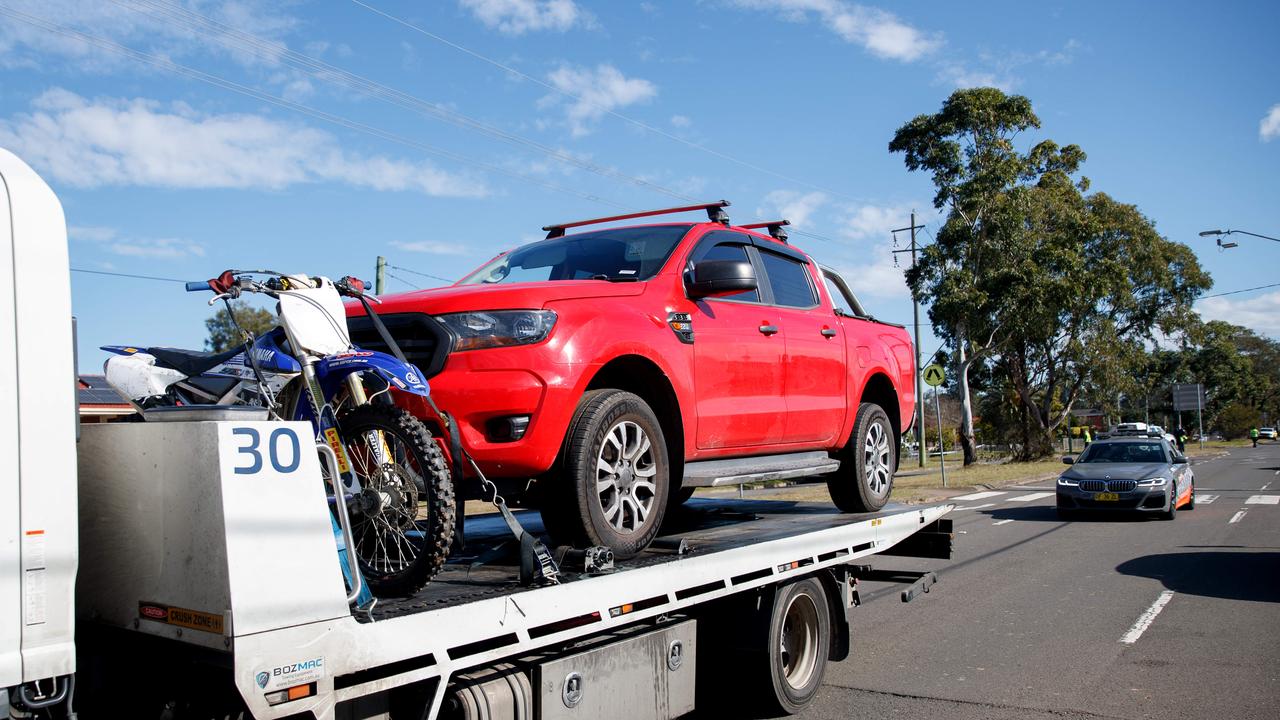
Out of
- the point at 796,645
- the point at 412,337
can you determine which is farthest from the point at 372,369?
the point at 796,645

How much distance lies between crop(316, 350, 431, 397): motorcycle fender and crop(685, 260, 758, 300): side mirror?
6.66 feet

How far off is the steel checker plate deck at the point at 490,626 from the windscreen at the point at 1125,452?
1379 cm

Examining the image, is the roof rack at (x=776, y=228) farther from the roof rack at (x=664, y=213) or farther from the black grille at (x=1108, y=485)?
the black grille at (x=1108, y=485)

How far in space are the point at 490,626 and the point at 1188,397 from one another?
7462cm

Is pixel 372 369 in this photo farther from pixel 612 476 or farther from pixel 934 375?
pixel 934 375

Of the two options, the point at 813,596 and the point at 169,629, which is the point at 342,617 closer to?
the point at 169,629

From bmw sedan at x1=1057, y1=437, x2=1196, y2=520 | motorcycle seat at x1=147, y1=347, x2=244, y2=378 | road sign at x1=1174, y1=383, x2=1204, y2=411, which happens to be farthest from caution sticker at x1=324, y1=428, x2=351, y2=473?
road sign at x1=1174, y1=383, x2=1204, y2=411

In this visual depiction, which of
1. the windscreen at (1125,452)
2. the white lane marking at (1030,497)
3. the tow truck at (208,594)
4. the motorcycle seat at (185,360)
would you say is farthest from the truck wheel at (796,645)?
the white lane marking at (1030,497)

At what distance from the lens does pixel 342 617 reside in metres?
2.96

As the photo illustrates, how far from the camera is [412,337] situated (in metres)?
4.68

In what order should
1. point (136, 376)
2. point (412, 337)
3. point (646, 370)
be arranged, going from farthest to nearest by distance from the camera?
point (646, 370) → point (412, 337) → point (136, 376)

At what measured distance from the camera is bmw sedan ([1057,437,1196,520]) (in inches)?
618

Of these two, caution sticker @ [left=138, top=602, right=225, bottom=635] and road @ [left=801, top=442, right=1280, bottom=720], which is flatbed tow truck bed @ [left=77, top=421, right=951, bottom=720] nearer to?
caution sticker @ [left=138, top=602, right=225, bottom=635]

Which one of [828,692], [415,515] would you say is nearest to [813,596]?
[828,692]
